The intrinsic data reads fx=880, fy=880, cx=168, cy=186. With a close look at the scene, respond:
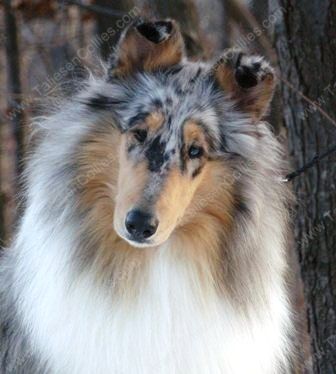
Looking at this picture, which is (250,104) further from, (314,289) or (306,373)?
(306,373)

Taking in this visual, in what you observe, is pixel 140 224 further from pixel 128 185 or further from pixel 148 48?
pixel 148 48

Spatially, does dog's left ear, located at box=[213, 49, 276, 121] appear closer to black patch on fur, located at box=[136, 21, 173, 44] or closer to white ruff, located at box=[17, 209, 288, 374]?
black patch on fur, located at box=[136, 21, 173, 44]

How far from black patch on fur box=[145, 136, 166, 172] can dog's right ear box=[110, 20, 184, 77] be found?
1.57 feet

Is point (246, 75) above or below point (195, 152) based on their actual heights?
above

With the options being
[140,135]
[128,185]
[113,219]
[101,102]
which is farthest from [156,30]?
[113,219]

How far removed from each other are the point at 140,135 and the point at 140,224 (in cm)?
42

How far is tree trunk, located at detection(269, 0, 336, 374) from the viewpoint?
4496 mm

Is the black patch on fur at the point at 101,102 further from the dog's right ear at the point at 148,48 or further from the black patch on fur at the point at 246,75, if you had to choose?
the black patch on fur at the point at 246,75

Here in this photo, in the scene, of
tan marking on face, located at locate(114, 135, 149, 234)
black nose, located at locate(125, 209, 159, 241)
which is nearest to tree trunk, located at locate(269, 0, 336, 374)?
tan marking on face, located at locate(114, 135, 149, 234)

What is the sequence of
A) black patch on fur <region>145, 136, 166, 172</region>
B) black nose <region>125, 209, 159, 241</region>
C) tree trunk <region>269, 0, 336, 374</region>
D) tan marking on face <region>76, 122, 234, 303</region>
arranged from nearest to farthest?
black nose <region>125, 209, 159, 241</region>, black patch on fur <region>145, 136, 166, 172</region>, tan marking on face <region>76, 122, 234, 303</region>, tree trunk <region>269, 0, 336, 374</region>

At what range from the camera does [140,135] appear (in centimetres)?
361

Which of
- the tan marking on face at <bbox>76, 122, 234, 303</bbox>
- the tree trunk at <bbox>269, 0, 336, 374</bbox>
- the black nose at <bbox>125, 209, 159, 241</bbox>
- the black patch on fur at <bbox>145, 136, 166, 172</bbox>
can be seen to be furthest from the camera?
the tree trunk at <bbox>269, 0, 336, 374</bbox>

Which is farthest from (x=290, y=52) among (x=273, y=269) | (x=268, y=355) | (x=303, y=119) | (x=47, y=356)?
(x=47, y=356)

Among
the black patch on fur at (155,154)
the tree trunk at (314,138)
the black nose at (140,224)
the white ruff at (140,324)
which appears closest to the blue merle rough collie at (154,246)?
the white ruff at (140,324)
